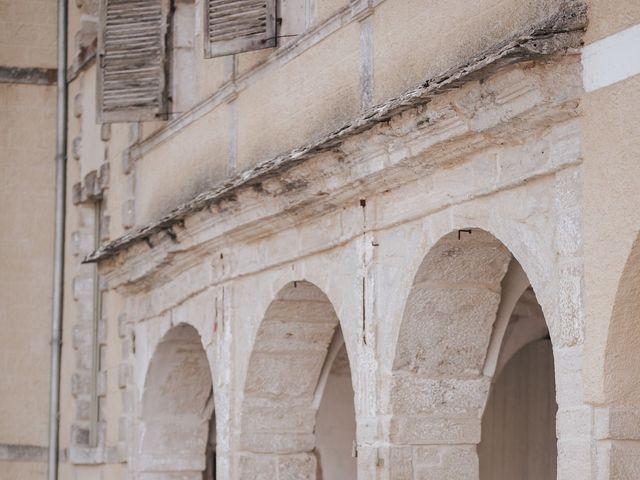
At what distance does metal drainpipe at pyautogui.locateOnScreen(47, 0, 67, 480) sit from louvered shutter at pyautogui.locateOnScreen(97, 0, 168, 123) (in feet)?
8.82

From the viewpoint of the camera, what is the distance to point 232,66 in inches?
429

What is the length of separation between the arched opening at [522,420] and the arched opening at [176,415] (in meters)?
2.33

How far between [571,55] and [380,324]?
7.82 ft

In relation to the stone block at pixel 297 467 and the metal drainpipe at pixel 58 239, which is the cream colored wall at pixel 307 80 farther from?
the metal drainpipe at pixel 58 239

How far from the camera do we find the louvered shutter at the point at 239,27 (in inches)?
397

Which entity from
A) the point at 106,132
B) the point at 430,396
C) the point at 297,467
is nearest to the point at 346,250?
the point at 430,396

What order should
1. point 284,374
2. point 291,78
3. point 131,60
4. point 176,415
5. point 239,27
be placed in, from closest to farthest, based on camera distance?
point 291,78, point 239,27, point 284,374, point 131,60, point 176,415

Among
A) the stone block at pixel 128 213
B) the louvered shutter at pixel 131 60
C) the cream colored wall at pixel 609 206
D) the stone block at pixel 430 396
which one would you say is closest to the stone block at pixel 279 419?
the stone block at pixel 430 396

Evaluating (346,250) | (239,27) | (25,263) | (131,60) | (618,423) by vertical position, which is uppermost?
(131,60)

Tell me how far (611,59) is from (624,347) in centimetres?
121

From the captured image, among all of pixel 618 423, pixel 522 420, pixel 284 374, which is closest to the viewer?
pixel 618 423

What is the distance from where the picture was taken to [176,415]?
41.7ft

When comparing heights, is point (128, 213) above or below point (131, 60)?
below

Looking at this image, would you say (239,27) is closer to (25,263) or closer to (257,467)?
(257,467)
